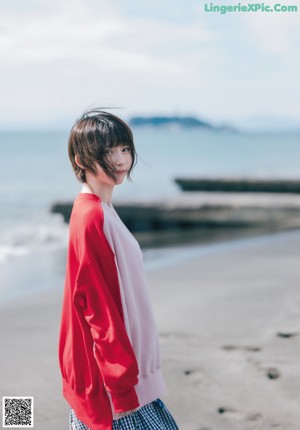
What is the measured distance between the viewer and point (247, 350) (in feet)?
14.1

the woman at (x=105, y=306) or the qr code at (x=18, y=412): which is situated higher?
the woman at (x=105, y=306)

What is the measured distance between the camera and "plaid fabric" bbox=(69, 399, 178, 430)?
2.14 metres

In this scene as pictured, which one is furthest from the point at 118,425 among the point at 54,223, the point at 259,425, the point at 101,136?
the point at 54,223

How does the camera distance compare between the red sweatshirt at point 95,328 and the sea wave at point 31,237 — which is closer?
the red sweatshirt at point 95,328

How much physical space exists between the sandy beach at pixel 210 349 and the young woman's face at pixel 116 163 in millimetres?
1555

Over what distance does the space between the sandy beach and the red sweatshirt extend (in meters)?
1.28

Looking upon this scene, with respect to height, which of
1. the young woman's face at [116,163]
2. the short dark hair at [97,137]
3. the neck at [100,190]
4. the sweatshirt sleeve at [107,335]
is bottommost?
the sweatshirt sleeve at [107,335]

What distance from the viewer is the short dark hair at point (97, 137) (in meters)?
2.11

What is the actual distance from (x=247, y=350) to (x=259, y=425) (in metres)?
1.04

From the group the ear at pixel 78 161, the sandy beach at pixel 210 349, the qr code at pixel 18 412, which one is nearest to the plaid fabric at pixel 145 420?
the ear at pixel 78 161

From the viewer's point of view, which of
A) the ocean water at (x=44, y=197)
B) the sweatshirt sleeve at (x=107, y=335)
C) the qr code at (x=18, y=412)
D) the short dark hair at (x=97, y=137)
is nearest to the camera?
the sweatshirt sleeve at (x=107, y=335)

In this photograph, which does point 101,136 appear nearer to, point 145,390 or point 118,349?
point 118,349

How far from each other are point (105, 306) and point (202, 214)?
479 inches

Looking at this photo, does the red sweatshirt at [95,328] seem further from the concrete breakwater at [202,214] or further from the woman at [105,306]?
the concrete breakwater at [202,214]
